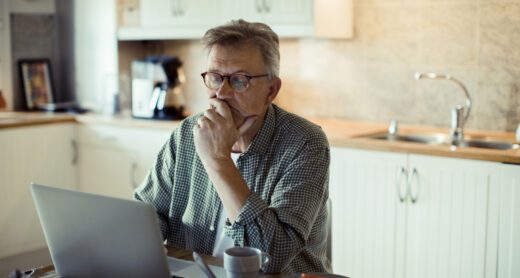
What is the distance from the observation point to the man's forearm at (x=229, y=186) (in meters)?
1.79

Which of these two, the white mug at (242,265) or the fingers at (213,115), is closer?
→ the white mug at (242,265)

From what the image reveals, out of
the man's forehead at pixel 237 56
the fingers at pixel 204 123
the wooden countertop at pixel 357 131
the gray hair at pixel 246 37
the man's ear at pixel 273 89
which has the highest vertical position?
the gray hair at pixel 246 37

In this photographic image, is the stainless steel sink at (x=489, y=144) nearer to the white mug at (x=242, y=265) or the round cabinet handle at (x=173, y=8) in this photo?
the round cabinet handle at (x=173, y=8)

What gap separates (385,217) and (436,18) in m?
1.02

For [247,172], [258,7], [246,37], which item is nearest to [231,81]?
[246,37]

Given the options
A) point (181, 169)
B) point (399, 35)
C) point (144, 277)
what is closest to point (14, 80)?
point (399, 35)

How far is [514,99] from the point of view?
3.40 meters

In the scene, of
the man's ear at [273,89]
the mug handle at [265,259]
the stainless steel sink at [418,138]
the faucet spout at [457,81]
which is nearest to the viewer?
the mug handle at [265,259]

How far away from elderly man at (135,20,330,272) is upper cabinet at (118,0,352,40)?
1617 mm

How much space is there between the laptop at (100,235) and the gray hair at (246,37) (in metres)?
0.62

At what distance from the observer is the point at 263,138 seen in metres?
2.01

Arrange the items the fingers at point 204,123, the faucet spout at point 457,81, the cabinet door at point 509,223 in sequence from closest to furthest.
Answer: the fingers at point 204,123, the cabinet door at point 509,223, the faucet spout at point 457,81

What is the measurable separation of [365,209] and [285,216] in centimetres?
149

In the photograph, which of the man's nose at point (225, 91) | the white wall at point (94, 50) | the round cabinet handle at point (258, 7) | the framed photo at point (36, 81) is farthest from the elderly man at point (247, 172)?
the framed photo at point (36, 81)
